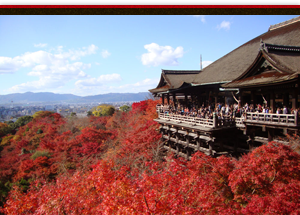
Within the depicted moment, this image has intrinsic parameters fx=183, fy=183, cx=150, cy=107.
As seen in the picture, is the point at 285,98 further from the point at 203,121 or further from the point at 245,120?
the point at 203,121

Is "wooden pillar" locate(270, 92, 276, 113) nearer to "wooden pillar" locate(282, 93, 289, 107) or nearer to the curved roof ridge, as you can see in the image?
"wooden pillar" locate(282, 93, 289, 107)

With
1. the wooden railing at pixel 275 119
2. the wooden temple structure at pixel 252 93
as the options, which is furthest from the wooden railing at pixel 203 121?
the wooden railing at pixel 275 119

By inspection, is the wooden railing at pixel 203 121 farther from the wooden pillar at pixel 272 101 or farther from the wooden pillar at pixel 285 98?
the wooden pillar at pixel 285 98

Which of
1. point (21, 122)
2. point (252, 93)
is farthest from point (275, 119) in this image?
point (21, 122)

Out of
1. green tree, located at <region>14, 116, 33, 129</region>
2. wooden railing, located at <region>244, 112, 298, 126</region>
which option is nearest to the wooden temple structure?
wooden railing, located at <region>244, 112, 298, 126</region>

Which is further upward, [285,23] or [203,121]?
[285,23]

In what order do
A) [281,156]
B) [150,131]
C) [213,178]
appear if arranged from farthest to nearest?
1. [150,131]
2. [213,178]
3. [281,156]

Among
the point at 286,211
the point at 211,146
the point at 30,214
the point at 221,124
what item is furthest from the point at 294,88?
the point at 30,214

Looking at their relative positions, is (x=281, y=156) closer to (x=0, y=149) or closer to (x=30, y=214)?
(x=30, y=214)

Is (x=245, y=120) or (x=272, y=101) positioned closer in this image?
(x=272, y=101)
